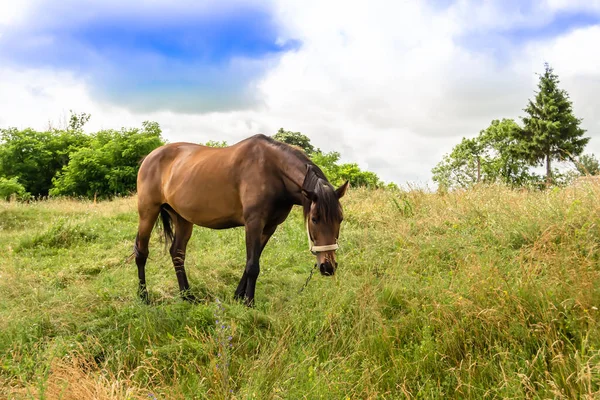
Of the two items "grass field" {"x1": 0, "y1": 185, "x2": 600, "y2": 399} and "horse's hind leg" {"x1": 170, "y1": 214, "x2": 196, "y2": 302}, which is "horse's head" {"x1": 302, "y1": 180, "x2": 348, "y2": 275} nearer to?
"grass field" {"x1": 0, "y1": 185, "x2": 600, "y2": 399}

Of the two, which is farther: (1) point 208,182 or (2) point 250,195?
(1) point 208,182

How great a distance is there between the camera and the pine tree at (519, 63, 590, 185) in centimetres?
3597

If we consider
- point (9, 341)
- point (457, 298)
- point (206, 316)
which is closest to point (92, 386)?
point (206, 316)

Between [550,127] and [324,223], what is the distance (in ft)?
127

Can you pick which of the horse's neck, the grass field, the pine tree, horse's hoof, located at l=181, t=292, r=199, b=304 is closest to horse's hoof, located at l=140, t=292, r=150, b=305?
the grass field

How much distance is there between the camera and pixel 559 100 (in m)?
36.8

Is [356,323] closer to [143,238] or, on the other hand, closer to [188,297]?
[188,297]

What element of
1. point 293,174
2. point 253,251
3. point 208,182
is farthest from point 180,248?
point 293,174

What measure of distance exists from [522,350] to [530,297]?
590mm

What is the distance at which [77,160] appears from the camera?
81.1 feet

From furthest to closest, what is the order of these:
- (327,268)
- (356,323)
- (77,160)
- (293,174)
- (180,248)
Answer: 1. (77,160)
2. (180,248)
3. (293,174)
4. (327,268)
5. (356,323)

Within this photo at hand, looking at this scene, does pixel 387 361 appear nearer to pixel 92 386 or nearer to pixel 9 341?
pixel 92 386

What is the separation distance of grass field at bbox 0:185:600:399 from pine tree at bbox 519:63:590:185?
114 feet

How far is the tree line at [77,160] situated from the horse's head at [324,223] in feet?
46.8
